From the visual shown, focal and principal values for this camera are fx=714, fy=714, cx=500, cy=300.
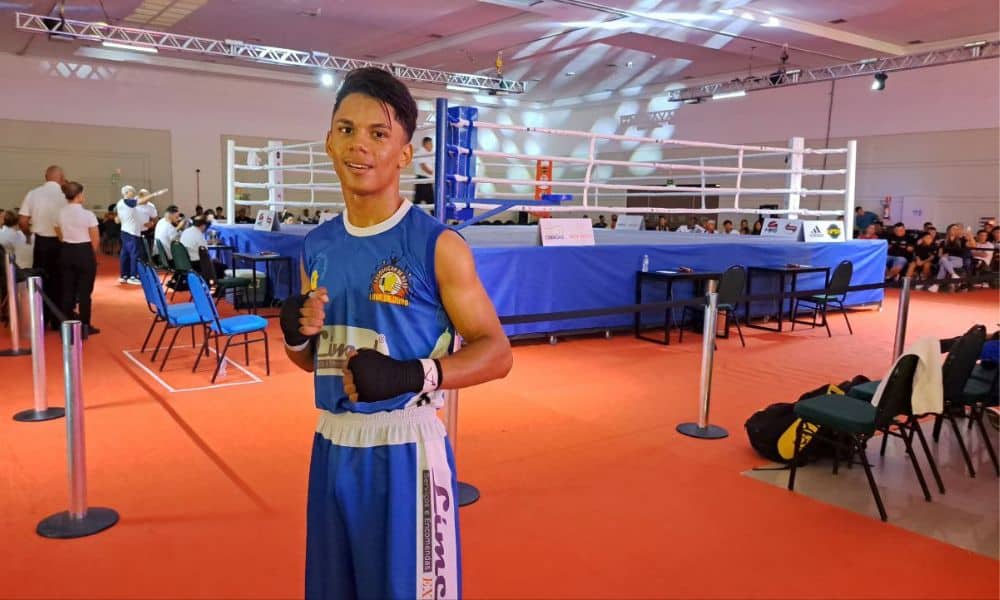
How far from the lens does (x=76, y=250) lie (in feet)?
19.3

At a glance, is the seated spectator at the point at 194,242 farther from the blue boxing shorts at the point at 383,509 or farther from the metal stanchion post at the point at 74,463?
the blue boxing shorts at the point at 383,509

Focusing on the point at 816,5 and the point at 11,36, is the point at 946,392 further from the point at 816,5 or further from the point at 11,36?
the point at 11,36

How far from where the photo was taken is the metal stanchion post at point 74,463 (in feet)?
8.08

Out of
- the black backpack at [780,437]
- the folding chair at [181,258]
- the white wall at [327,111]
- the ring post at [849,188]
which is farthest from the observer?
the white wall at [327,111]

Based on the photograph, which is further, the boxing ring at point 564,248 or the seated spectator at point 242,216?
the seated spectator at point 242,216

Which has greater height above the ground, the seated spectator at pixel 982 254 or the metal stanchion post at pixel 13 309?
the seated spectator at pixel 982 254

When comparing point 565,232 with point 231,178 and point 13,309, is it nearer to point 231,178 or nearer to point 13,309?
point 13,309

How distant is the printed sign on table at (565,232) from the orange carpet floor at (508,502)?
1.43 metres

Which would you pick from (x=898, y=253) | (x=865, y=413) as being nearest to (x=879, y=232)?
(x=898, y=253)

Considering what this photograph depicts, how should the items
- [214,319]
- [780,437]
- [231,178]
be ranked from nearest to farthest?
[780,437] < [214,319] < [231,178]

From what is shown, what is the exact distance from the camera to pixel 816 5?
1008cm

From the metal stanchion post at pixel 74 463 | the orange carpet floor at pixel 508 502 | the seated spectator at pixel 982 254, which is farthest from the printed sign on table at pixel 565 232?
the seated spectator at pixel 982 254

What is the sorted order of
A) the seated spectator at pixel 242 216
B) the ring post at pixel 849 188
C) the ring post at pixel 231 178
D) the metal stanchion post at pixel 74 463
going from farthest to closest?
the seated spectator at pixel 242 216 < the ring post at pixel 231 178 < the ring post at pixel 849 188 < the metal stanchion post at pixel 74 463

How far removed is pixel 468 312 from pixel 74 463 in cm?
205
